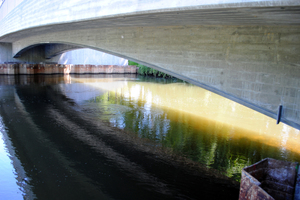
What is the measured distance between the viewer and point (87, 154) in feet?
28.4

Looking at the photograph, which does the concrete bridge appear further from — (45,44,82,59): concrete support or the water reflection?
(45,44,82,59): concrete support

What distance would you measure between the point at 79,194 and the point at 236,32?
23.0ft

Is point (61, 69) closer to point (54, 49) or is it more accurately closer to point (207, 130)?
point (54, 49)

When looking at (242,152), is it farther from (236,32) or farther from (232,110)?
(232,110)

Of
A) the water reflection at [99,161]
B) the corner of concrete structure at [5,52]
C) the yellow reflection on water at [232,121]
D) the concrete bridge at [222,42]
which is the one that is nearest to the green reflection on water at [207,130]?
the yellow reflection on water at [232,121]

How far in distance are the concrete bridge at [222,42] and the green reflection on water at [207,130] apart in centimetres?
235

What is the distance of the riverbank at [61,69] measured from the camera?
112 feet

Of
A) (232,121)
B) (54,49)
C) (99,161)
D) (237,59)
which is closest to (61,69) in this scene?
(54,49)

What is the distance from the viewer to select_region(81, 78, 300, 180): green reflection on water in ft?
29.2

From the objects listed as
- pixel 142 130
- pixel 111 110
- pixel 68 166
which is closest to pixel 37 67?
pixel 111 110

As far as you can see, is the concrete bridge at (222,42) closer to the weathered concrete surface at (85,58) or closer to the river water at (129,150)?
the river water at (129,150)

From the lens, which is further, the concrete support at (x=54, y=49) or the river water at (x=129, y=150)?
the concrete support at (x=54, y=49)

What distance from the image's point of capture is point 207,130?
39.4 feet

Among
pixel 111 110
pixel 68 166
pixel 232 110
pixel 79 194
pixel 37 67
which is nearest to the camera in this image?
pixel 79 194
